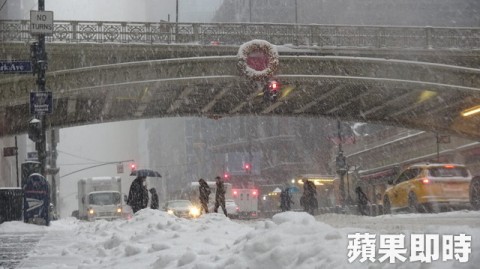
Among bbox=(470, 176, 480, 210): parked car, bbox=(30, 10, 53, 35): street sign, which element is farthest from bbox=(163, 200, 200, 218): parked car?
bbox=(470, 176, 480, 210): parked car

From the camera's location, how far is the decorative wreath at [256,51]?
3238cm

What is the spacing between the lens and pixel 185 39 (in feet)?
111

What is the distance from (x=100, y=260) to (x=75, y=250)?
6.50 feet

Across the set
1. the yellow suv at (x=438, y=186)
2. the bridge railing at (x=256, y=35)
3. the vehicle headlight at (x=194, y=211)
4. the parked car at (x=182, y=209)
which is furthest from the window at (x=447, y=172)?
the vehicle headlight at (x=194, y=211)

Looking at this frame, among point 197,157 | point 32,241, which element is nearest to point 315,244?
point 32,241

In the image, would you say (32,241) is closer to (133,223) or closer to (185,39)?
(133,223)

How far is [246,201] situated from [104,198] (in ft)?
44.0

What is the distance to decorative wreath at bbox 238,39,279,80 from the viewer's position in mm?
32375

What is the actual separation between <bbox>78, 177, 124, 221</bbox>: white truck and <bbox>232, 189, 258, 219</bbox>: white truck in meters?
10.8

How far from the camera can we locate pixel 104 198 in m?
39.1

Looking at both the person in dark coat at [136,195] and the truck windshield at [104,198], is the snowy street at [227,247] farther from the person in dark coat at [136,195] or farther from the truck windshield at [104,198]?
the truck windshield at [104,198]

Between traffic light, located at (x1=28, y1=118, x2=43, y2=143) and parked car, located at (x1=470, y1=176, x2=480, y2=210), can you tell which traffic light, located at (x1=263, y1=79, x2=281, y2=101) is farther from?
traffic light, located at (x1=28, y1=118, x2=43, y2=143)

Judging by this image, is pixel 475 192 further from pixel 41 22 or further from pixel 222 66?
pixel 222 66

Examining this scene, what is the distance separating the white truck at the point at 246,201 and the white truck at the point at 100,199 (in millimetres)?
10777
